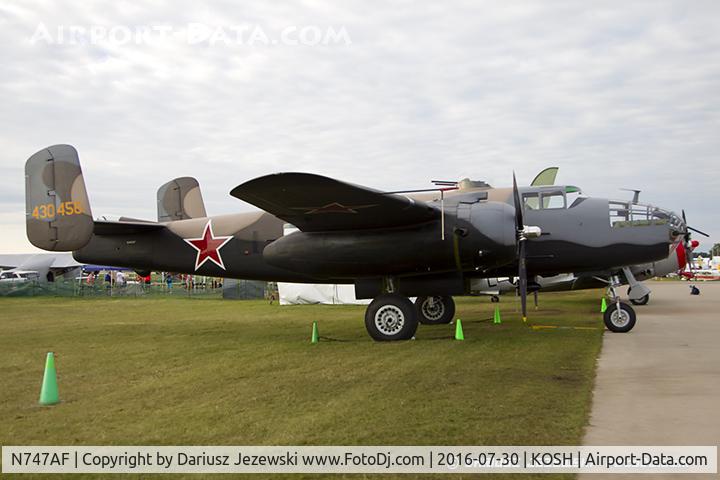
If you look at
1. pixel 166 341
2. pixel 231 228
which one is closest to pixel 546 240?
pixel 231 228

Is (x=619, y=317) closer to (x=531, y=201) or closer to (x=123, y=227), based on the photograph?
(x=531, y=201)

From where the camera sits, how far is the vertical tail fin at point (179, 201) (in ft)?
54.9

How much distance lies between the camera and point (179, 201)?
16750mm

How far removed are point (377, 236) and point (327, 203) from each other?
4.91ft

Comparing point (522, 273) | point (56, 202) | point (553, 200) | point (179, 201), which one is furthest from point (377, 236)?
point (179, 201)

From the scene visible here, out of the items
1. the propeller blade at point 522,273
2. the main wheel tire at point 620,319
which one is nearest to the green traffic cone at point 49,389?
the propeller blade at point 522,273

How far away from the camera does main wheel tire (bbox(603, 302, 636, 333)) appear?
41.6 feet

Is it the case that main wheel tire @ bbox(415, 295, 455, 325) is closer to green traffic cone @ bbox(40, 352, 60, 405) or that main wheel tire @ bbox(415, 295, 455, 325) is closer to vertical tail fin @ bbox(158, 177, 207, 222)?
vertical tail fin @ bbox(158, 177, 207, 222)

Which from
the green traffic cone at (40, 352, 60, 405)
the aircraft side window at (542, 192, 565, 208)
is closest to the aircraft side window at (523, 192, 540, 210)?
the aircraft side window at (542, 192, 565, 208)

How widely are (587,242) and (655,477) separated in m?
8.67

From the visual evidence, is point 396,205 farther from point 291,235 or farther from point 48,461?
point 48,461

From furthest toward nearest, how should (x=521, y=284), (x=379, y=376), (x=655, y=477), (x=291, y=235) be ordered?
(x=291, y=235), (x=521, y=284), (x=379, y=376), (x=655, y=477)

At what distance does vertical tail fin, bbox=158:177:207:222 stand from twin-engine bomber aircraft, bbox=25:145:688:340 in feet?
9.00

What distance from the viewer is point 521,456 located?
14.6 feet
